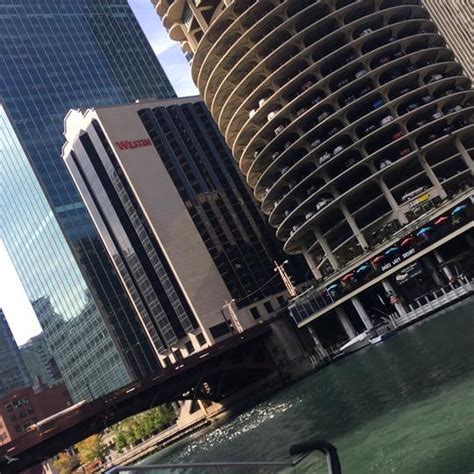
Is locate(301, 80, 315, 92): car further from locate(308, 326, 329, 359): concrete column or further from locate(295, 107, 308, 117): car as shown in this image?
locate(308, 326, 329, 359): concrete column

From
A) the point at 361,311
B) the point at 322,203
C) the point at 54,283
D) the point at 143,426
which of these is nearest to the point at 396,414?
the point at 361,311

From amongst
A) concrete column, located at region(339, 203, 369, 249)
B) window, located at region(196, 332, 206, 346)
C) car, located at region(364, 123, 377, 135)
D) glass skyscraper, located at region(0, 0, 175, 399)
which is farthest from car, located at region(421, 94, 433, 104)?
glass skyscraper, located at region(0, 0, 175, 399)

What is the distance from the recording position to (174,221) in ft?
465

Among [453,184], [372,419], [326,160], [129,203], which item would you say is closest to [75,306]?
[129,203]

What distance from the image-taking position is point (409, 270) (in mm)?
104062

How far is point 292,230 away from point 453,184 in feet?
103

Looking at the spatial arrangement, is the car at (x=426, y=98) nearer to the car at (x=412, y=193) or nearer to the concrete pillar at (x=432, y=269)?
the car at (x=412, y=193)

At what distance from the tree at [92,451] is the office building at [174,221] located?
2441 centimetres

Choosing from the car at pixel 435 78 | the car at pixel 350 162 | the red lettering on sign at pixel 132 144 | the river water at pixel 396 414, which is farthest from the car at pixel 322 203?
the red lettering on sign at pixel 132 144

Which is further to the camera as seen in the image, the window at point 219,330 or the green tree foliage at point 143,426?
the window at point 219,330

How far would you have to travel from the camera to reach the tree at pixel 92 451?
5340 inches

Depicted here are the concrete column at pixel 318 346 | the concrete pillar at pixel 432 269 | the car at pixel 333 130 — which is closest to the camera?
the concrete pillar at pixel 432 269

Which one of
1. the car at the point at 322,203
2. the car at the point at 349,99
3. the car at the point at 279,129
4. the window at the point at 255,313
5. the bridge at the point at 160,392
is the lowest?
the bridge at the point at 160,392

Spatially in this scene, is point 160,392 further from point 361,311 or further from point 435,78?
point 435,78
